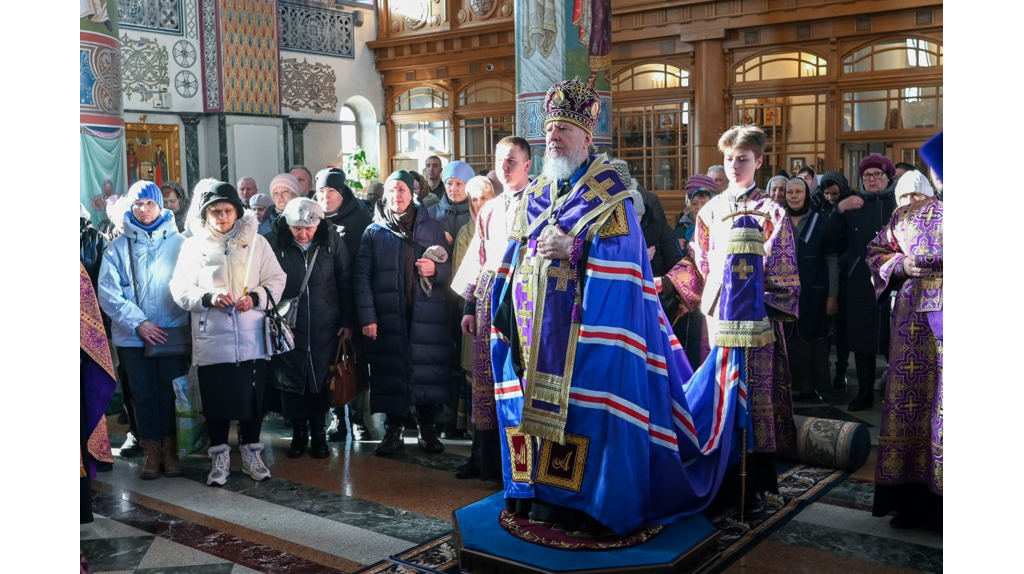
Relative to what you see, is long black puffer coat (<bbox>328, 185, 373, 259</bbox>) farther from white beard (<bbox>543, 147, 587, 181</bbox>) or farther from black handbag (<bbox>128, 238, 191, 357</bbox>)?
white beard (<bbox>543, 147, 587, 181</bbox>)

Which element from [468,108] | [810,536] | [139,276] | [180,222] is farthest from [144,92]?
[810,536]

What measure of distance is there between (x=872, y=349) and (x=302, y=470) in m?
3.77

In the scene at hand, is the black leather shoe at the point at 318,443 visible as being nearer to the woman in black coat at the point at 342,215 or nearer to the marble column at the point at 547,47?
the woman in black coat at the point at 342,215

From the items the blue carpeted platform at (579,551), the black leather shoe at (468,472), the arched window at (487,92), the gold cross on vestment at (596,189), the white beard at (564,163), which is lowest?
the black leather shoe at (468,472)

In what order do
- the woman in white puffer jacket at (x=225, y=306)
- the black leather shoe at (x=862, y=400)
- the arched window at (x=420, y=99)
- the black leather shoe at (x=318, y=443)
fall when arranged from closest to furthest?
the woman in white puffer jacket at (x=225, y=306) < the black leather shoe at (x=318, y=443) < the black leather shoe at (x=862, y=400) < the arched window at (x=420, y=99)

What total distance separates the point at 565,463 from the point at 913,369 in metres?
1.46

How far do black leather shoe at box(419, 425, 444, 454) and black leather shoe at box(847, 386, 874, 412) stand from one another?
9.00ft

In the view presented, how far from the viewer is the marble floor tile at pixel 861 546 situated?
3480 millimetres

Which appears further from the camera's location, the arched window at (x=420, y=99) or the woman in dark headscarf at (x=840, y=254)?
the arched window at (x=420, y=99)

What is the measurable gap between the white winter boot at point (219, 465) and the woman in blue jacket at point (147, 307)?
0.27 m

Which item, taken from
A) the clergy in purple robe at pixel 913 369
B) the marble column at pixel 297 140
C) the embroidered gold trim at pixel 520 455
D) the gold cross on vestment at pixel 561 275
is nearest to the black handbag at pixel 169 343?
the embroidered gold trim at pixel 520 455

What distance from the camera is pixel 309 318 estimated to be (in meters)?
5.06

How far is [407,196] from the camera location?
5152 millimetres

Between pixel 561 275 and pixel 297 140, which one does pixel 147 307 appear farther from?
pixel 297 140
